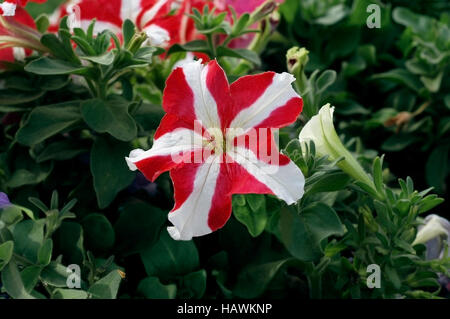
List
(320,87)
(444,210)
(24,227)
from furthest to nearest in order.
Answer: (444,210)
(320,87)
(24,227)

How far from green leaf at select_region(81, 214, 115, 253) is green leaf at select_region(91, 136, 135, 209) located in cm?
5

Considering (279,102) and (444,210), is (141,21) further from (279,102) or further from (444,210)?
(444,210)

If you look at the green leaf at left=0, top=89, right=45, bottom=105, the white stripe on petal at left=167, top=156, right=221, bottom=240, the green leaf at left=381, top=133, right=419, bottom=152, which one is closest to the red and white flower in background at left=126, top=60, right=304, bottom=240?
the white stripe on petal at left=167, top=156, right=221, bottom=240

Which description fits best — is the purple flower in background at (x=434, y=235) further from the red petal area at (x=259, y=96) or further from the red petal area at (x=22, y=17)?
the red petal area at (x=22, y=17)

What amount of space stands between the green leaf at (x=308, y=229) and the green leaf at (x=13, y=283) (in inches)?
12.2

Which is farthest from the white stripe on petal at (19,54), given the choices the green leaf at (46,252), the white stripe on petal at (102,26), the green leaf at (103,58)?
the green leaf at (46,252)

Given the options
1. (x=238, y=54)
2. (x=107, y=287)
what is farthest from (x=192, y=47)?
(x=107, y=287)

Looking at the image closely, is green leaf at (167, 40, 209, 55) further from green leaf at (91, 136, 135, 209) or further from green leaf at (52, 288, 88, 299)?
green leaf at (52, 288, 88, 299)

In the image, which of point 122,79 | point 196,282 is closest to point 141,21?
point 122,79

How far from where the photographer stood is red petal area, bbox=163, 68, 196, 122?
71cm

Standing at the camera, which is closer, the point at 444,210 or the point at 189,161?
the point at 189,161

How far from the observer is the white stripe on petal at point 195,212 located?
67 centimetres

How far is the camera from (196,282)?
873 mm
